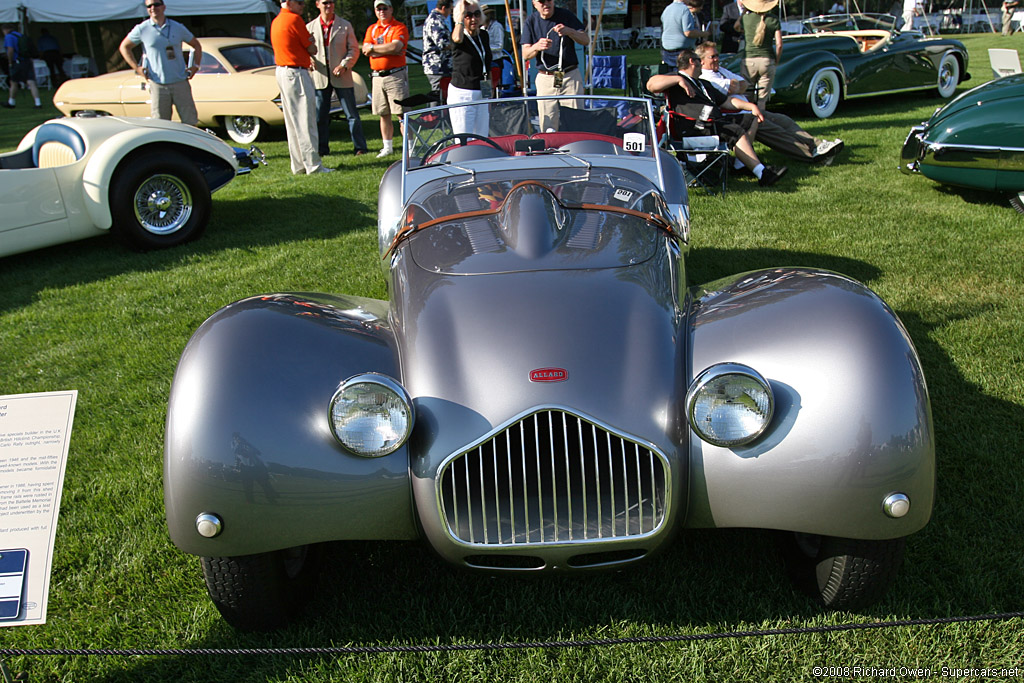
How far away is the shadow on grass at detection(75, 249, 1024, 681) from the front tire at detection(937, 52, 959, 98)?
11436 millimetres

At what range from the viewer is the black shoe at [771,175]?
25.3ft

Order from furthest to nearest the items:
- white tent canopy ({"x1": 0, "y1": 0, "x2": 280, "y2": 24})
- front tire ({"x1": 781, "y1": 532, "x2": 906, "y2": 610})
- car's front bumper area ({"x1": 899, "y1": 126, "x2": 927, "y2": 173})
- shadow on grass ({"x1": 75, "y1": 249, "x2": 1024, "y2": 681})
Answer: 1. white tent canopy ({"x1": 0, "y1": 0, "x2": 280, "y2": 24})
2. car's front bumper area ({"x1": 899, "y1": 126, "x2": 927, "y2": 173})
3. shadow on grass ({"x1": 75, "y1": 249, "x2": 1024, "y2": 681})
4. front tire ({"x1": 781, "y1": 532, "x2": 906, "y2": 610})

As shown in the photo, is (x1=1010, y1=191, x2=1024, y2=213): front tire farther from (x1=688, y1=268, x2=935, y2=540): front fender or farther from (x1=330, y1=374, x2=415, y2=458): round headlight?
(x1=330, y1=374, x2=415, y2=458): round headlight

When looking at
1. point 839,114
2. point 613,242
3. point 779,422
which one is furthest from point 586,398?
point 839,114

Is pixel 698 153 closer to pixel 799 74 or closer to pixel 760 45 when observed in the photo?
pixel 760 45

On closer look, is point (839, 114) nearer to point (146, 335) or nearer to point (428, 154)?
point (428, 154)

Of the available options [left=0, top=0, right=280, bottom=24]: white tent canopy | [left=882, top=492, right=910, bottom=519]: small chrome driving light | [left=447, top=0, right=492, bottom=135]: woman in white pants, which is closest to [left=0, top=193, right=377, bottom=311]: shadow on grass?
[left=447, top=0, right=492, bottom=135]: woman in white pants

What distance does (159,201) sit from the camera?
21.5ft

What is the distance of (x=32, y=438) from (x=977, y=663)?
2.78m

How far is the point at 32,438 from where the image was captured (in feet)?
7.17

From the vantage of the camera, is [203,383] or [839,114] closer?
[203,383]

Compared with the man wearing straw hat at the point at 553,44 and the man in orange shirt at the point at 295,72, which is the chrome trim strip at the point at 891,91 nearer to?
the man wearing straw hat at the point at 553,44

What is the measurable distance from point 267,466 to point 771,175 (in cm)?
678

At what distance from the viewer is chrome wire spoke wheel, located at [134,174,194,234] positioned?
6461 millimetres
